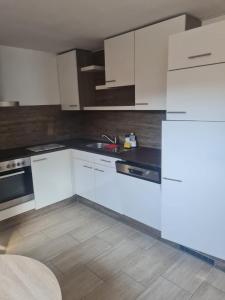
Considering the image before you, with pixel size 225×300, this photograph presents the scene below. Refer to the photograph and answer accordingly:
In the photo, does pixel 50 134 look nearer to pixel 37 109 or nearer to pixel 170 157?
pixel 37 109

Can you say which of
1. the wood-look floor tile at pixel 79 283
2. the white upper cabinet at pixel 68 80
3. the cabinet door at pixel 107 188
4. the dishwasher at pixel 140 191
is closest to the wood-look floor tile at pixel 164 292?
the wood-look floor tile at pixel 79 283

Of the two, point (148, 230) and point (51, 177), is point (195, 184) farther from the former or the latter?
point (51, 177)

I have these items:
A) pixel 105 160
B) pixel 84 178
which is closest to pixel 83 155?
pixel 84 178

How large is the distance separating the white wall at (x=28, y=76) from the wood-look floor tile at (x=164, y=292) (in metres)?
2.76

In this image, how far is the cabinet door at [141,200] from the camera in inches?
90.8

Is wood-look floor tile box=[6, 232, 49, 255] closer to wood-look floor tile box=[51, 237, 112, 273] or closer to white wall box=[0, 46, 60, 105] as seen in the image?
wood-look floor tile box=[51, 237, 112, 273]

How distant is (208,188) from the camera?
6.15ft

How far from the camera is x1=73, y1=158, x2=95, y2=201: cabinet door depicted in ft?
9.90

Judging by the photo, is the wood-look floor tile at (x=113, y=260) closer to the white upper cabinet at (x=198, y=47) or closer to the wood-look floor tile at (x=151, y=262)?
the wood-look floor tile at (x=151, y=262)

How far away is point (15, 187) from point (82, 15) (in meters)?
2.03

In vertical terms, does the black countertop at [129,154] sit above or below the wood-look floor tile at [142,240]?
above

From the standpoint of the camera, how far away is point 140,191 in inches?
95.1

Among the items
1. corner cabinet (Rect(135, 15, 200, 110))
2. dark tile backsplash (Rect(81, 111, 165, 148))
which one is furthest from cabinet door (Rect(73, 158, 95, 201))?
corner cabinet (Rect(135, 15, 200, 110))

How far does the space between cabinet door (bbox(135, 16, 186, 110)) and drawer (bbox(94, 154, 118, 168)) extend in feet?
2.23
